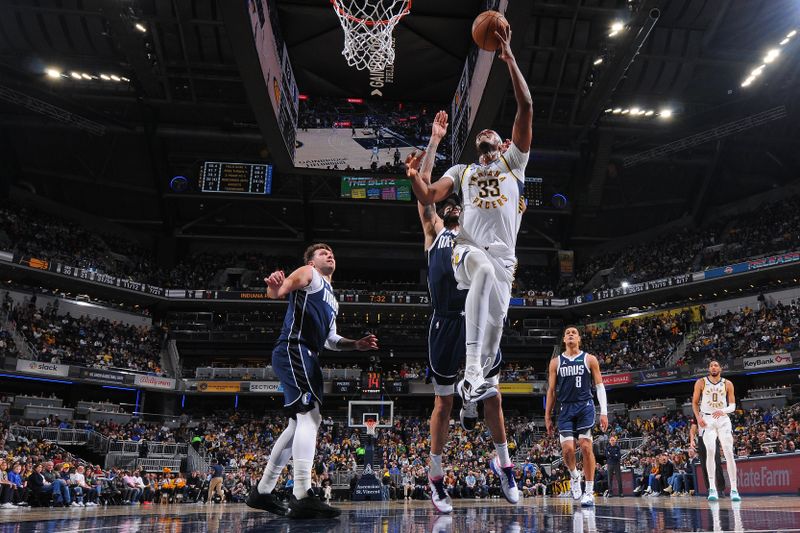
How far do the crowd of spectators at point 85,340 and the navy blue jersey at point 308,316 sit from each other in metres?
27.4

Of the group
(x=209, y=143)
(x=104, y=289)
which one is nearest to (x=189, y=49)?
(x=209, y=143)

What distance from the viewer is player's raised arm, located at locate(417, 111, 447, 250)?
482 centimetres

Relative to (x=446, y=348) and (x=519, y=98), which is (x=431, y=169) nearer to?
(x=519, y=98)

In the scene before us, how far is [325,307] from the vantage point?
5348mm

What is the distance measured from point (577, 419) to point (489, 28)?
497 cm

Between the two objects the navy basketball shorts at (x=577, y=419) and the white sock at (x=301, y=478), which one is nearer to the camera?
the white sock at (x=301, y=478)

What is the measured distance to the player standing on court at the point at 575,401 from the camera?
7555 mm

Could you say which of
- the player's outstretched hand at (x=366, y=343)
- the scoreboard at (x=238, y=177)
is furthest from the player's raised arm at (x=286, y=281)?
the scoreboard at (x=238, y=177)

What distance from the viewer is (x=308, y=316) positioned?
520 centimetres

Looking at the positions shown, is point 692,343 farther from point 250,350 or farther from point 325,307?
point 325,307

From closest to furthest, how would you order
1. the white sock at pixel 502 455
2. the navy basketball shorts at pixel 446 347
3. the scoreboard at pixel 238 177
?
1. the white sock at pixel 502 455
2. the navy basketball shorts at pixel 446 347
3. the scoreboard at pixel 238 177

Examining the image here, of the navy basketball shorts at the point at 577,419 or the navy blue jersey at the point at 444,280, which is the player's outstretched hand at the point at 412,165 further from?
the navy basketball shorts at the point at 577,419

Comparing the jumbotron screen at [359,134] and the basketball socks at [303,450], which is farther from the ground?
the jumbotron screen at [359,134]

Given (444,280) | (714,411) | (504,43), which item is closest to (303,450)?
(444,280)
